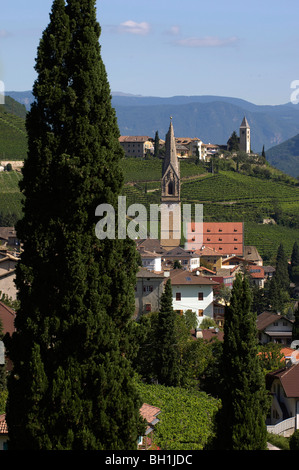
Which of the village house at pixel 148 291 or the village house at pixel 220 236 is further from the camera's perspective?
the village house at pixel 220 236

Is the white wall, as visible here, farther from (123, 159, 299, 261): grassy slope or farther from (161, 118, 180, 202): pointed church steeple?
(161, 118, 180, 202): pointed church steeple

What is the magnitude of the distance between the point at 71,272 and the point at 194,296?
42311 mm

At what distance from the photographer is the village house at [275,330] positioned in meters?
43.1

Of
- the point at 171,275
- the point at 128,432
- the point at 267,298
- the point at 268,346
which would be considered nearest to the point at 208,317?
the point at 171,275

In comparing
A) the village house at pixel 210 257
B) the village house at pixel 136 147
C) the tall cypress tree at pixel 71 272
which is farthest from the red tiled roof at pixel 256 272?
the tall cypress tree at pixel 71 272

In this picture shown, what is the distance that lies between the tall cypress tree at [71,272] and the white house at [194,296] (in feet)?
136

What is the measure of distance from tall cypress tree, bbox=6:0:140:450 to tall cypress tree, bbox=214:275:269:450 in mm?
3904

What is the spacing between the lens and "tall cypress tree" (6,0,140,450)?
10.9m

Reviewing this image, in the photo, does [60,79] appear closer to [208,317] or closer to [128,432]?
[128,432]

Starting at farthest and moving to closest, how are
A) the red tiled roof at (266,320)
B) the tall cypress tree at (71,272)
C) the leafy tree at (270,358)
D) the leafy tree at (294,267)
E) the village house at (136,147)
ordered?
the village house at (136,147), the leafy tree at (294,267), the red tiled roof at (266,320), the leafy tree at (270,358), the tall cypress tree at (71,272)

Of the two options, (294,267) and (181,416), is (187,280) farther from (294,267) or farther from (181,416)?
(294,267)

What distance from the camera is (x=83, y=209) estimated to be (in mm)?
11258

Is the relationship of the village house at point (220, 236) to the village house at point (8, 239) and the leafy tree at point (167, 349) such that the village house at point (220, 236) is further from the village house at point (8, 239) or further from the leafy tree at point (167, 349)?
the leafy tree at point (167, 349)

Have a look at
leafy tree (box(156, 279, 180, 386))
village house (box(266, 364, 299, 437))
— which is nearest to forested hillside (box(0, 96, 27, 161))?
leafy tree (box(156, 279, 180, 386))
